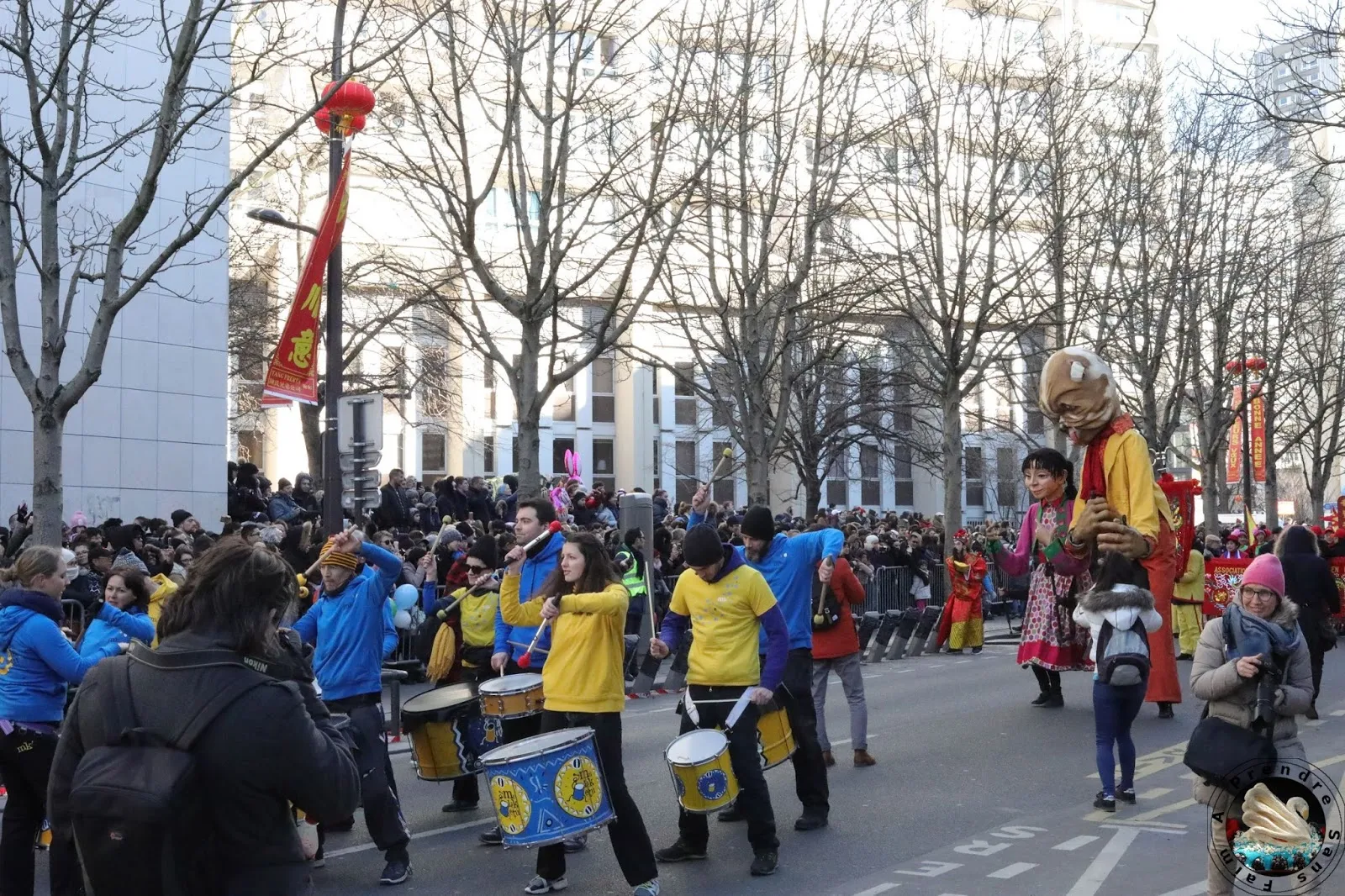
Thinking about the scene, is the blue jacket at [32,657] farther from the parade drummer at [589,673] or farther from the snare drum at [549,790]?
the parade drummer at [589,673]

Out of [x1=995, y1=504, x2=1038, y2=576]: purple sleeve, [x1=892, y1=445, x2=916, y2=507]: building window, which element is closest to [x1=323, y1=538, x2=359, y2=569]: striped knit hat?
[x1=995, y1=504, x2=1038, y2=576]: purple sleeve

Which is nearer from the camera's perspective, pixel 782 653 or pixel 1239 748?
pixel 1239 748

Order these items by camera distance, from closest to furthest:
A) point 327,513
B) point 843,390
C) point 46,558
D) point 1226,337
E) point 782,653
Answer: point 46,558
point 782,653
point 327,513
point 1226,337
point 843,390

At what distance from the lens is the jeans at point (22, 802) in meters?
6.53

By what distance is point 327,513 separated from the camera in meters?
Answer: 14.2

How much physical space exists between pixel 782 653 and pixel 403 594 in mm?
4139

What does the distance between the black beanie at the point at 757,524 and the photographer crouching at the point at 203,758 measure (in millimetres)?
5258

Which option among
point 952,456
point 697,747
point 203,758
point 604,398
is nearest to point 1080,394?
point 697,747

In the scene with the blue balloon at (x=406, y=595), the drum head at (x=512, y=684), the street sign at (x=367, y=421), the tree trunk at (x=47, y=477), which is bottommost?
the drum head at (x=512, y=684)

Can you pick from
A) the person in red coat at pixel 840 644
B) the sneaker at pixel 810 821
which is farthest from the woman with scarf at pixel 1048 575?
the sneaker at pixel 810 821

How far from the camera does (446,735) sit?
850 cm

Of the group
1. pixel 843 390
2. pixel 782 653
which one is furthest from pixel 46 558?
pixel 843 390

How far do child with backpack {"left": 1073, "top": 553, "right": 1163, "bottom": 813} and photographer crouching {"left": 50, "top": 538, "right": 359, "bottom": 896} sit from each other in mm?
5881

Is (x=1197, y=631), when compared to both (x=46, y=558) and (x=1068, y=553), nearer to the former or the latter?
(x=1068, y=553)
